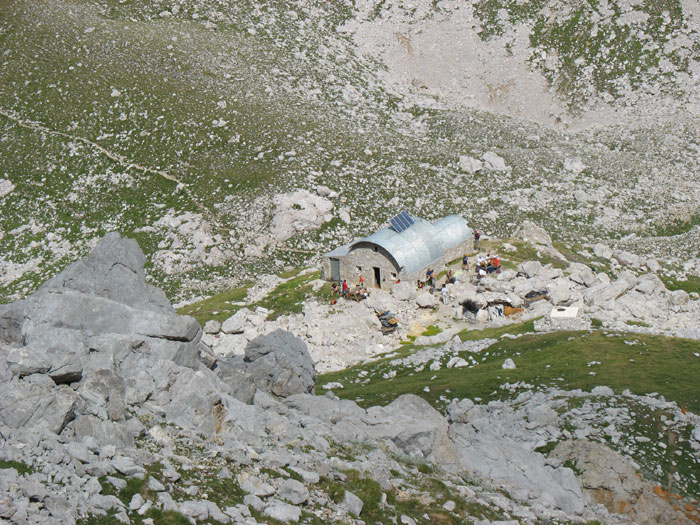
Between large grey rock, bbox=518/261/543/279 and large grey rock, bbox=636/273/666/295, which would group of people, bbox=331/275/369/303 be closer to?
large grey rock, bbox=518/261/543/279

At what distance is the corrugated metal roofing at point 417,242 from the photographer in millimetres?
61781

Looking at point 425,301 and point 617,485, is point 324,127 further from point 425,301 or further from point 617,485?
point 617,485

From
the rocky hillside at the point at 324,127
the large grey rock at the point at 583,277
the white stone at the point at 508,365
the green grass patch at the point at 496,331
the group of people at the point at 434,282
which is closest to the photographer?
the white stone at the point at 508,365

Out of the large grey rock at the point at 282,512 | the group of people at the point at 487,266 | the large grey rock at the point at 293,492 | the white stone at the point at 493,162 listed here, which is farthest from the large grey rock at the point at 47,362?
the white stone at the point at 493,162

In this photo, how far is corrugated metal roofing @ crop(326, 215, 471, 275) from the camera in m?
61.8

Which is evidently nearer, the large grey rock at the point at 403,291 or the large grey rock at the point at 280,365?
the large grey rock at the point at 280,365

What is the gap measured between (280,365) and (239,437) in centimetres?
1080

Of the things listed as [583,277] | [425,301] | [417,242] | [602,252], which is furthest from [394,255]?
[602,252]

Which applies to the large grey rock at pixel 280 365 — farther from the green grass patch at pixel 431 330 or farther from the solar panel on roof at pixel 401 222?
the solar panel on roof at pixel 401 222

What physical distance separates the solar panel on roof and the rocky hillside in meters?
17.8

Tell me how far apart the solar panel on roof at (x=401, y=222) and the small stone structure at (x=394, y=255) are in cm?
22

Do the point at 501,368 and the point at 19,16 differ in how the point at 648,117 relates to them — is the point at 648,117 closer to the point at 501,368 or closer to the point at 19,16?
the point at 501,368

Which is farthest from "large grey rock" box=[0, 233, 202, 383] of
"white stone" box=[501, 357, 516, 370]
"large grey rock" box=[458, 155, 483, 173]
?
"large grey rock" box=[458, 155, 483, 173]

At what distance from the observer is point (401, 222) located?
6525 centimetres
